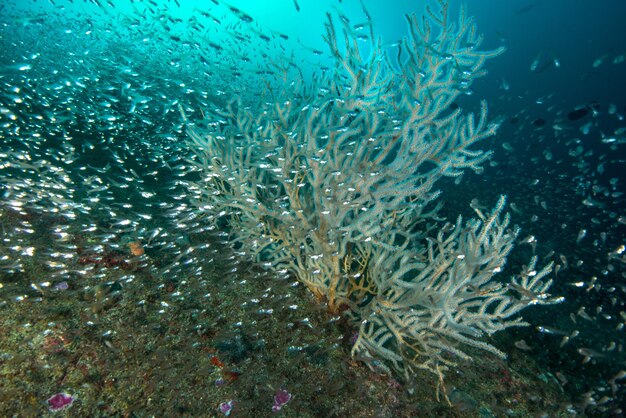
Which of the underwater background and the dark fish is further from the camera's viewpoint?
the dark fish

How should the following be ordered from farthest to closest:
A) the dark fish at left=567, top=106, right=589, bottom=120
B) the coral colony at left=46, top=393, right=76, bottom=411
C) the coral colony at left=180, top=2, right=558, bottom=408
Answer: the dark fish at left=567, top=106, right=589, bottom=120
the coral colony at left=180, top=2, right=558, bottom=408
the coral colony at left=46, top=393, right=76, bottom=411

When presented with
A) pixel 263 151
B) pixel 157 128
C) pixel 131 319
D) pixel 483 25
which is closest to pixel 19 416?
pixel 131 319

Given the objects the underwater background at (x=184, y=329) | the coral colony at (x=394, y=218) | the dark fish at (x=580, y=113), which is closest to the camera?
the underwater background at (x=184, y=329)

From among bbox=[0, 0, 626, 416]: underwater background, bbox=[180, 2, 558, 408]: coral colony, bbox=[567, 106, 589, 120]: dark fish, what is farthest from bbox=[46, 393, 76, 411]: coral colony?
bbox=[567, 106, 589, 120]: dark fish

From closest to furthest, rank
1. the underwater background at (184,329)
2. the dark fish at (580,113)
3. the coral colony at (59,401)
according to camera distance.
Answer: the coral colony at (59,401)
the underwater background at (184,329)
the dark fish at (580,113)

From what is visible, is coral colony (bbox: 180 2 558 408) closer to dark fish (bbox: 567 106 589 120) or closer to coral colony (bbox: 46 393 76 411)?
coral colony (bbox: 46 393 76 411)

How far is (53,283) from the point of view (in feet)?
13.5

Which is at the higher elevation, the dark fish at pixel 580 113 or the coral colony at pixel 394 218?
the dark fish at pixel 580 113

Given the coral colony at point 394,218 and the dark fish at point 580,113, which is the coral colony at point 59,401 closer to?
the coral colony at point 394,218

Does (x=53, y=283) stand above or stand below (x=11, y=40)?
below

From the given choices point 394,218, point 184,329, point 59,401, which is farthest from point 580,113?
point 59,401

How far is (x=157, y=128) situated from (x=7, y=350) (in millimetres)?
8940

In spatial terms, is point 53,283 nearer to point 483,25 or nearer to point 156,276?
point 156,276

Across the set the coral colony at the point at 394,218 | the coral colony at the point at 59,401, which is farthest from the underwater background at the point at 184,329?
the coral colony at the point at 394,218
